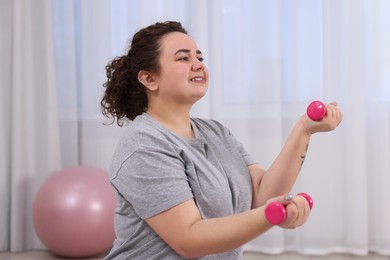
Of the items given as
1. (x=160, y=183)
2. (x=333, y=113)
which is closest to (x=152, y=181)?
(x=160, y=183)

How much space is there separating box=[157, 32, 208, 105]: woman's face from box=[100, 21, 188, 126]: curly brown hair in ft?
0.10

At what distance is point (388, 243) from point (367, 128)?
2.20ft

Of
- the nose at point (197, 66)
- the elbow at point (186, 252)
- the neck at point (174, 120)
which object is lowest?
the elbow at point (186, 252)

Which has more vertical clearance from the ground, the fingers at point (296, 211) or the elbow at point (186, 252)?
the fingers at point (296, 211)

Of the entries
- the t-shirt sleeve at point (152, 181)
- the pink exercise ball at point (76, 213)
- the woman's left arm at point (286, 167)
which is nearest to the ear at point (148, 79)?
the t-shirt sleeve at point (152, 181)

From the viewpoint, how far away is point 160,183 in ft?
3.96

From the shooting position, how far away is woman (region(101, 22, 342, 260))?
116cm

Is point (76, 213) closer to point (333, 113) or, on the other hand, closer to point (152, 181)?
point (152, 181)

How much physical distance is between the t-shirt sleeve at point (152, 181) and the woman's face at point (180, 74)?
0.20m

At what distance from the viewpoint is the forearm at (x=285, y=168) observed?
4.56 feet

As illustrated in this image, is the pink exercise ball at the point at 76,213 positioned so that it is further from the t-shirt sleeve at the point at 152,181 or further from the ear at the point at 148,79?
the t-shirt sleeve at the point at 152,181

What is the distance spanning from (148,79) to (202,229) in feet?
1.60

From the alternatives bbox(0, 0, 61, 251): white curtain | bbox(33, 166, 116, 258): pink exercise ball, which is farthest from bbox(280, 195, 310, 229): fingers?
bbox(0, 0, 61, 251): white curtain

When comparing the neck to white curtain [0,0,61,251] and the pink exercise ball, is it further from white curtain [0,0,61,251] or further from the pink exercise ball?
white curtain [0,0,61,251]
